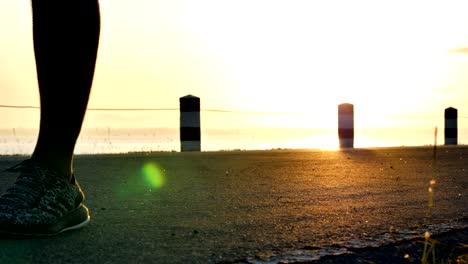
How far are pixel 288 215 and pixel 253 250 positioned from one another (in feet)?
2.99

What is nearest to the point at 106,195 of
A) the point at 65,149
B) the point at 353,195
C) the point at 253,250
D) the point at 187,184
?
the point at 187,184

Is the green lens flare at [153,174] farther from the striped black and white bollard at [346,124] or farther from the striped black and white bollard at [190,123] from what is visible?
the striped black and white bollard at [346,124]

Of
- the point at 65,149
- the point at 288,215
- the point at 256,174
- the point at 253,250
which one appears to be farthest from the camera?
the point at 256,174

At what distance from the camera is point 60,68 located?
2.98 metres

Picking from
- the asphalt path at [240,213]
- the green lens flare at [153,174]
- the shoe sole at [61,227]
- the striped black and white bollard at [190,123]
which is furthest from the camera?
the striped black and white bollard at [190,123]

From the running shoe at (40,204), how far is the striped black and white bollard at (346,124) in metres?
12.1

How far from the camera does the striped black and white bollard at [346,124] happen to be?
1477 centimetres

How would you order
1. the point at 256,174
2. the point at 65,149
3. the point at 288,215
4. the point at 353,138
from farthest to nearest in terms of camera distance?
the point at 353,138 < the point at 256,174 < the point at 288,215 < the point at 65,149

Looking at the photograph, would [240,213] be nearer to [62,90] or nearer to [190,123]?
[62,90]

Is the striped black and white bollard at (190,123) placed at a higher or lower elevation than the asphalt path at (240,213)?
higher

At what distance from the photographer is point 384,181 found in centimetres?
534

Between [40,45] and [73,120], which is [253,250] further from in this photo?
[40,45]

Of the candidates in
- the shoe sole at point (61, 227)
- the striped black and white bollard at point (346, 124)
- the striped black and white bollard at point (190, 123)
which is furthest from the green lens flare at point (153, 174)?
the striped black and white bollard at point (346, 124)

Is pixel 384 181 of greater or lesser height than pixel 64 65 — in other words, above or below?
below
